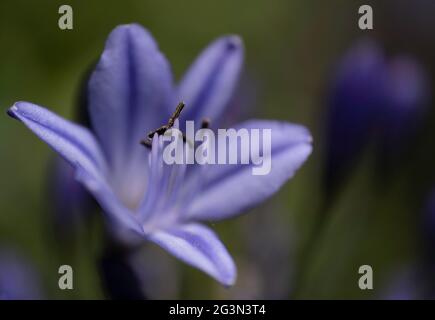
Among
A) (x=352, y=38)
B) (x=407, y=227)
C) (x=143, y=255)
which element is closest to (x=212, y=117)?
(x=143, y=255)

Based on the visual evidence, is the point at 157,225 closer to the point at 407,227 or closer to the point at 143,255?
the point at 143,255

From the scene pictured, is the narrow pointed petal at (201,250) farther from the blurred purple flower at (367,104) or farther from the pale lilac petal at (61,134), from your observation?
the blurred purple flower at (367,104)

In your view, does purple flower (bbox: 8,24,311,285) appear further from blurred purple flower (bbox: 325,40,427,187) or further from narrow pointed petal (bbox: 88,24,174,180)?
blurred purple flower (bbox: 325,40,427,187)

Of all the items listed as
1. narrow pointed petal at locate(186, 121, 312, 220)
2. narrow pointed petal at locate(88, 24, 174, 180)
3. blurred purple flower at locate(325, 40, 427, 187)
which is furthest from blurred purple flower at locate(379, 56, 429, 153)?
narrow pointed petal at locate(88, 24, 174, 180)

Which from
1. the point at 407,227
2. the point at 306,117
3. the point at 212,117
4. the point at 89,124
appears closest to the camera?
the point at 89,124

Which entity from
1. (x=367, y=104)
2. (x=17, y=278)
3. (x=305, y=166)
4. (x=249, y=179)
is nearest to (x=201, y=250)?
(x=249, y=179)

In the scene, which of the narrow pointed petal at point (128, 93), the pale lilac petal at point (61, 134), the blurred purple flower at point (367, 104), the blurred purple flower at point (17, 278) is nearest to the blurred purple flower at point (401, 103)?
the blurred purple flower at point (367, 104)
